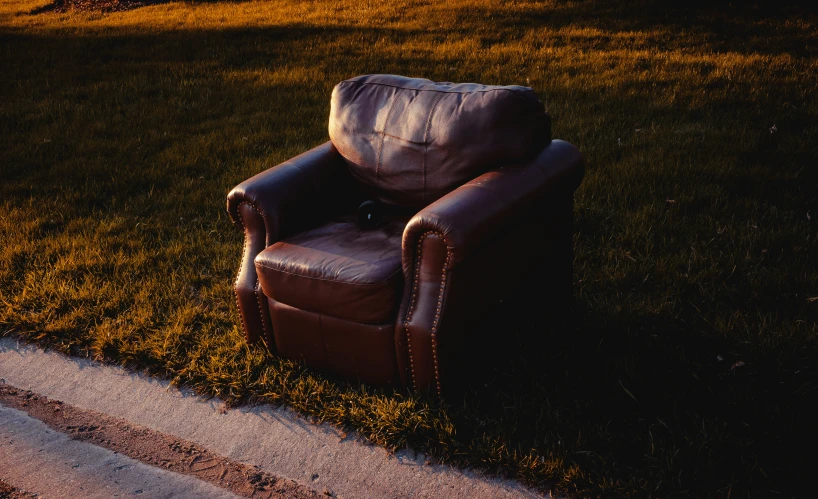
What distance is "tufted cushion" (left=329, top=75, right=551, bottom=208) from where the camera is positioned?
3.44 metres

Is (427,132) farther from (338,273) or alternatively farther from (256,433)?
(256,433)

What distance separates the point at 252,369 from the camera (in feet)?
11.9

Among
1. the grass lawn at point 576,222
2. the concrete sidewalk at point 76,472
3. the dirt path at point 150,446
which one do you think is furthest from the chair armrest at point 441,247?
the concrete sidewalk at point 76,472

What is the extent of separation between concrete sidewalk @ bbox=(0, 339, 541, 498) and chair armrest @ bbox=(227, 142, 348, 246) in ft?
3.07

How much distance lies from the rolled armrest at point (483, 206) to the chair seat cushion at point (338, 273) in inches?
6.0

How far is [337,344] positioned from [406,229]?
72 cm

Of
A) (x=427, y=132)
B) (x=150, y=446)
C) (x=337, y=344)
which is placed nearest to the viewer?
(x=150, y=446)

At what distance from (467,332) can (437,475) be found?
64 cm

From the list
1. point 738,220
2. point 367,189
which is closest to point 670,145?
point 738,220

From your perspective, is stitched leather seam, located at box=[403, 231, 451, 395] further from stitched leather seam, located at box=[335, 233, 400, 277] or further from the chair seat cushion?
stitched leather seam, located at box=[335, 233, 400, 277]

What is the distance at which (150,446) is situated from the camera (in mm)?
3234

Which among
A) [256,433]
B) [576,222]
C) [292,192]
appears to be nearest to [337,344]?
[256,433]

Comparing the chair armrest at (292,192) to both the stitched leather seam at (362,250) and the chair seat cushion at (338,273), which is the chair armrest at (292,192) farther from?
the stitched leather seam at (362,250)

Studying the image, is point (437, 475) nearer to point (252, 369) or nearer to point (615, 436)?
point (615, 436)
